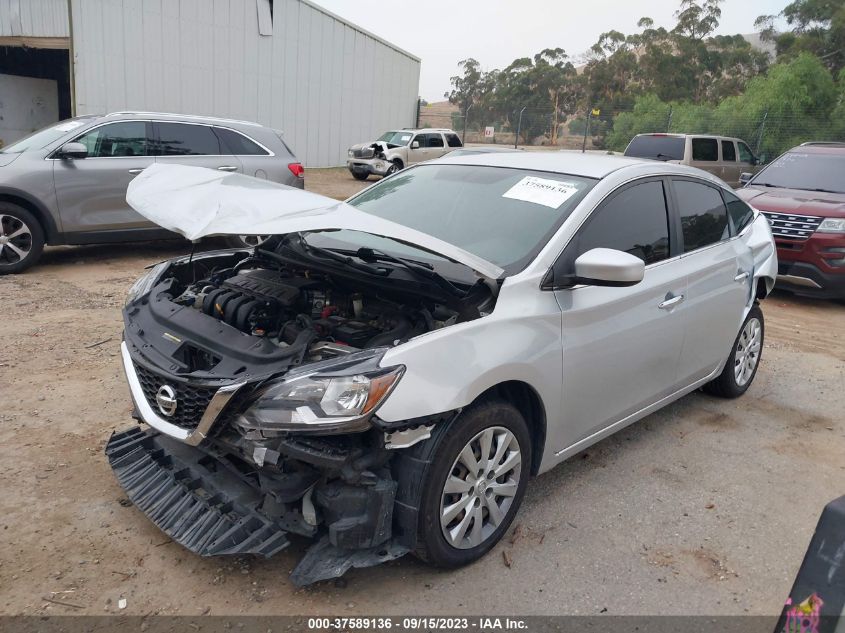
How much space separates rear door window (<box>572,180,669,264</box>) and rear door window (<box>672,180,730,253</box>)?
9.0 inches

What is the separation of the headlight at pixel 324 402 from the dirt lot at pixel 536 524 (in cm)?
77

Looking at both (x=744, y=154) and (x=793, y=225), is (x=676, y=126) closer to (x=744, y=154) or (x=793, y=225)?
(x=744, y=154)

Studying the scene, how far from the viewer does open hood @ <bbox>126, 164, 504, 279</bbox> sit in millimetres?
2781

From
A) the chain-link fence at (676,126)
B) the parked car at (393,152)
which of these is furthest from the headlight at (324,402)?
the chain-link fence at (676,126)

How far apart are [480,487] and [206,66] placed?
682 inches

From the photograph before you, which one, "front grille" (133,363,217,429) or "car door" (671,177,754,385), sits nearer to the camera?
"front grille" (133,363,217,429)

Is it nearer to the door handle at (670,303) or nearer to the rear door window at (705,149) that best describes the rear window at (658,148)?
the rear door window at (705,149)

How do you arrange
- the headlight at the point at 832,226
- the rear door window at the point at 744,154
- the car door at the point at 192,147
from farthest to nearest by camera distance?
the rear door window at the point at 744,154, the car door at the point at 192,147, the headlight at the point at 832,226

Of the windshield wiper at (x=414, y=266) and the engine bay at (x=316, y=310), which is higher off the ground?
the windshield wiper at (x=414, y=266)

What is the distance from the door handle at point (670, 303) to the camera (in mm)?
3791

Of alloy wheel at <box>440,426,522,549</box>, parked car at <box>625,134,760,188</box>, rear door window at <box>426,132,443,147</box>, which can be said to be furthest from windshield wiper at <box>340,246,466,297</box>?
rear door window at <box>426,132,443,147</box>

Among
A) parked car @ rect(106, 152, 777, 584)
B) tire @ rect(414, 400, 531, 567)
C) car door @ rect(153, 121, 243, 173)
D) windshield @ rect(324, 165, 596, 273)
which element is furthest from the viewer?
car door @ rect(153, 121, 243, 173)

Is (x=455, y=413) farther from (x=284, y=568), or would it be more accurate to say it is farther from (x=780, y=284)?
(x=780, y=284)

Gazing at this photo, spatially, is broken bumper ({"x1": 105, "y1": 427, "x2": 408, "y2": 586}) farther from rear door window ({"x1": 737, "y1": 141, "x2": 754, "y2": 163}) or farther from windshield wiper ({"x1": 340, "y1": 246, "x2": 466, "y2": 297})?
rear door window ({"x1": 737, "y1": 141, "x2": 754, "y2": 163})
